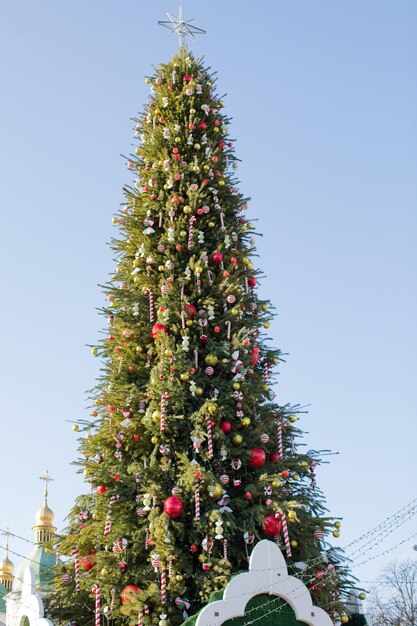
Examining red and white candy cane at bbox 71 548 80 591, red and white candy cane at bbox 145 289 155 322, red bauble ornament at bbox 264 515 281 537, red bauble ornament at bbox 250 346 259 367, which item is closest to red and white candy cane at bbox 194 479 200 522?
red bauble ornament at bbox 264 515 281 537

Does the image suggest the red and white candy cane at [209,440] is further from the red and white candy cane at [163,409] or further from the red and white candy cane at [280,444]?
the red and white candy cane at [280,444]

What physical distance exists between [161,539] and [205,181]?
4.11 m

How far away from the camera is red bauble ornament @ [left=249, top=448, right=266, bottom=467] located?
25.7 feet

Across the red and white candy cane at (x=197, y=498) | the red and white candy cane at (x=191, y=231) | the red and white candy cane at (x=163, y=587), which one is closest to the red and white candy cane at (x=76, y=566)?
the red and white candy cane at (x=163, y=587)

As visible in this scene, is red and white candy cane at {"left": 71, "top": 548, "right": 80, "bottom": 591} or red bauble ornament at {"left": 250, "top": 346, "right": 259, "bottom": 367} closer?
red and white candy cane at {"left": 71, "top": 548, "right": 80, "bottom": 591}

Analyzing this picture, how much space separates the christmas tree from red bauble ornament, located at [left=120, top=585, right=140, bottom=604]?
0.8 inches

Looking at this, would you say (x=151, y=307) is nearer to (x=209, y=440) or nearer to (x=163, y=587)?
(x=209, y=440)

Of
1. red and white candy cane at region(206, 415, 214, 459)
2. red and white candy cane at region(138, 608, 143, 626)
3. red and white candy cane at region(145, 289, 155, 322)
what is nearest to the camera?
red and white candy cane at region(138, 608, 143, 626)

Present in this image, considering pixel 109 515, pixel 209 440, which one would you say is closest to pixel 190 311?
pixel 209 440

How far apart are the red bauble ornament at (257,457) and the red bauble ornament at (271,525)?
1.97 feet

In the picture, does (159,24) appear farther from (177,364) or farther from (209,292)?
(177,364)

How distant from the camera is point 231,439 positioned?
7.96 meters

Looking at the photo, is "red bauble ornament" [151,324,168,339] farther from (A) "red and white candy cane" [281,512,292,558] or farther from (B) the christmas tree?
(A) "red and white candy cane" [281,512,292,558]

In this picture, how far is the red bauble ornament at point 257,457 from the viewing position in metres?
7.84
